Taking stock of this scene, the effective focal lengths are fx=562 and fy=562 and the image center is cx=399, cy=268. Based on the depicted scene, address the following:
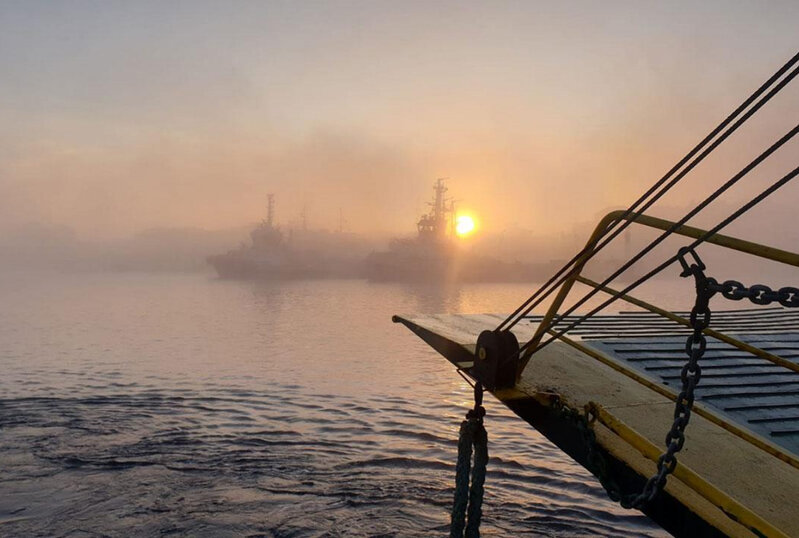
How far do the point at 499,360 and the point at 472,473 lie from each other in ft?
3.84

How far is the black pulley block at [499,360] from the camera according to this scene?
18.2ft

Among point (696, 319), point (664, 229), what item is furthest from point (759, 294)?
point (664, 229)

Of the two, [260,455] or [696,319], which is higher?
[696,319]

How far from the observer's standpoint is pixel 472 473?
5613mm

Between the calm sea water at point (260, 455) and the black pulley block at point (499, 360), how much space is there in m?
4.49

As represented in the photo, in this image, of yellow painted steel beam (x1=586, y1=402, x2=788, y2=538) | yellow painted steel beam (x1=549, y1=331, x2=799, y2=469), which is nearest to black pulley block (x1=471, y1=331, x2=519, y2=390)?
yellow painted steel beam (x1=549, y1=331, x2=799, y2=469)

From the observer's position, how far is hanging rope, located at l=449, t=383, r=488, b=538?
220 inches

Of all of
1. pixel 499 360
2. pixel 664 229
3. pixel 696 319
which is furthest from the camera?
pixel 499 360

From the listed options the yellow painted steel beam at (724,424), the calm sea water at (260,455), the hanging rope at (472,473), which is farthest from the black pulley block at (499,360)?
the calm sea water at (260,455)

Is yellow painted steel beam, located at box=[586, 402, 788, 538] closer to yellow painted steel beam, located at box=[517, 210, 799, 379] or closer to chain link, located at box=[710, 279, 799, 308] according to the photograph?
chain link, located at box=[710, 279, 799, 308]

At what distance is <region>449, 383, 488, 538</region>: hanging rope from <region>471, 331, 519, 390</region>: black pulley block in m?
0.16

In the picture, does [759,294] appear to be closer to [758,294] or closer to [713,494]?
[758,294]

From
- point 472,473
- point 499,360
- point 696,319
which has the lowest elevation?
point 472,473

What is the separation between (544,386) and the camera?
237 inches
